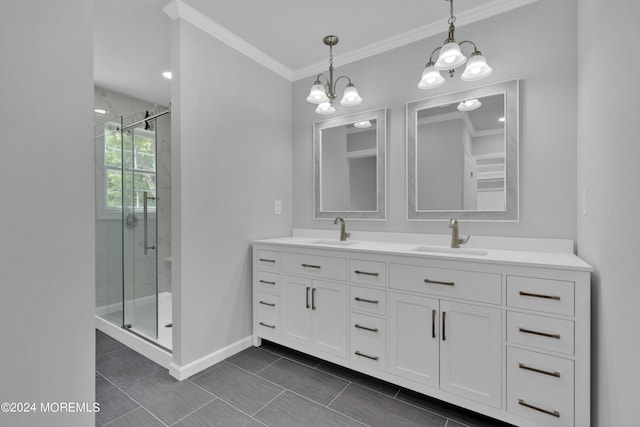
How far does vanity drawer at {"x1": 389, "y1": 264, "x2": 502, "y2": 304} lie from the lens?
1.52 metres

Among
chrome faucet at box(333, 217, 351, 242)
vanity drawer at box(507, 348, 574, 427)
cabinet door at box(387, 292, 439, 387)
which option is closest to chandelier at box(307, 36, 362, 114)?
chrome faucet at box(333, 217, 351, 242)

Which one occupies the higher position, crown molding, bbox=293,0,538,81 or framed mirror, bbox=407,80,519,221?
crown molding, bbox=293,0,538,81

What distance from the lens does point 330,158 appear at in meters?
2.82

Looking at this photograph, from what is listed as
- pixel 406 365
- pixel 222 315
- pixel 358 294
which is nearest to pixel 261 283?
pixel 222 315

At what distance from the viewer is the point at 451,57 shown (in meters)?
1.72

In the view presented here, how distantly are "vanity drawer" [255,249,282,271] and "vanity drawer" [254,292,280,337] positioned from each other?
0.23m

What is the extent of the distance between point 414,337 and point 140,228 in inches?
95.0

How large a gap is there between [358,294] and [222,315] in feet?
3.70

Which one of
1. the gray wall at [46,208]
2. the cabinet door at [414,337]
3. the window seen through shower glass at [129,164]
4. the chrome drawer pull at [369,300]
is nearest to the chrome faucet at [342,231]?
the chrome drawer pull at [369,300]

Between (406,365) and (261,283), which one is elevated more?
(261,283)

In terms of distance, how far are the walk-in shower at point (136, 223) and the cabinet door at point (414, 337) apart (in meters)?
1.74

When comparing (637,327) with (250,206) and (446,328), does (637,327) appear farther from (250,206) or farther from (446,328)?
(250,206)

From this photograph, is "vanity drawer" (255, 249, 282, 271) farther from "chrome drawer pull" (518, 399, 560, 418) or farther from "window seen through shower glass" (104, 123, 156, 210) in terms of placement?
"chrome drawer pull" (518, 399, 560, 418)

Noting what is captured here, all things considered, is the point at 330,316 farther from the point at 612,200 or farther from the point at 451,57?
the point at 451,57
